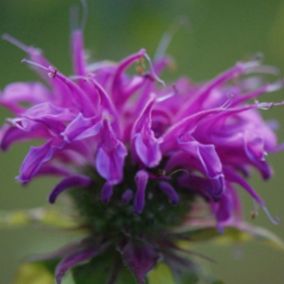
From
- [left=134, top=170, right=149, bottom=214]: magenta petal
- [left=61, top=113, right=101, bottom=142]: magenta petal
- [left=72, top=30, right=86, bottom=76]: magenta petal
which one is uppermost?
[left=72, top=30, right=86, bottom=76]: magenta petal

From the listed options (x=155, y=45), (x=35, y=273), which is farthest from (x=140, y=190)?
(x=155, y=45)

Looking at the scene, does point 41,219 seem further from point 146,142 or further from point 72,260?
point 146,142

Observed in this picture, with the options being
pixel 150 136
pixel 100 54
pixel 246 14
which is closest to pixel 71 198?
→ pixel 150 136

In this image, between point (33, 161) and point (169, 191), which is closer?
point (33, 161)

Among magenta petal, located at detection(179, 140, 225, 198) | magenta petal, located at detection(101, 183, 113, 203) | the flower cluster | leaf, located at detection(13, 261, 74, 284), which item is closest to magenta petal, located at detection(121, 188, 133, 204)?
the flower cluster

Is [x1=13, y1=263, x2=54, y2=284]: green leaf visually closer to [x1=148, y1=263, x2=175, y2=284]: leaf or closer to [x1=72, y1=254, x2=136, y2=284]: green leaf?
[x1=72, y1=254, x2=136, y2=284]: green leaf
